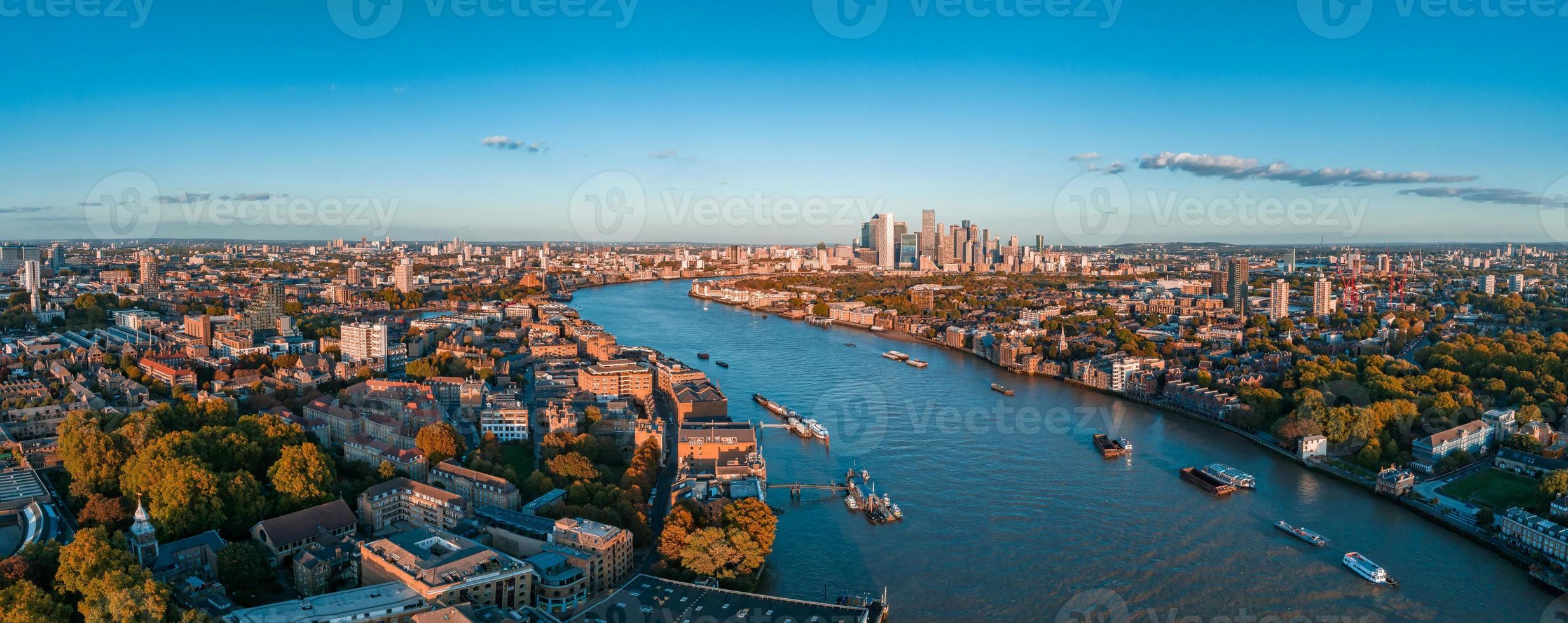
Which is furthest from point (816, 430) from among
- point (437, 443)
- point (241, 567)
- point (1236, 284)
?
point (1236, 284)

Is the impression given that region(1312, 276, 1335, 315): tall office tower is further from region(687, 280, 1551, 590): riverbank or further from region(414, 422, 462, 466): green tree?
region(414, 422, 462, 466): green tree

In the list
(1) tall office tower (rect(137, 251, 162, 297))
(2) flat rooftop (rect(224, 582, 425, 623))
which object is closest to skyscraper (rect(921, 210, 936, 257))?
(1) tall office tower (rect(137, 251, 162, 297))

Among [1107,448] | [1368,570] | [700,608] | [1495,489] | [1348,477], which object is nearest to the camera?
[700,608]

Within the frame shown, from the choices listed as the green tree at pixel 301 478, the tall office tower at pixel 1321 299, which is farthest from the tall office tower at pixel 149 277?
the tall office tower at pixel 1321 299

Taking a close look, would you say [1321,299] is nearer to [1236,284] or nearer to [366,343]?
[1236,284]

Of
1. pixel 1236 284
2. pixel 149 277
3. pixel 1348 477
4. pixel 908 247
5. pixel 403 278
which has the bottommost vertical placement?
pixel 1348 477

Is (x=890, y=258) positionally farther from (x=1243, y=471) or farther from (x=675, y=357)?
(x=1243, y=471)

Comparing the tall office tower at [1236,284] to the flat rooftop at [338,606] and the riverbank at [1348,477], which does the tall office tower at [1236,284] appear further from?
the flat rooftop at [338,606]
